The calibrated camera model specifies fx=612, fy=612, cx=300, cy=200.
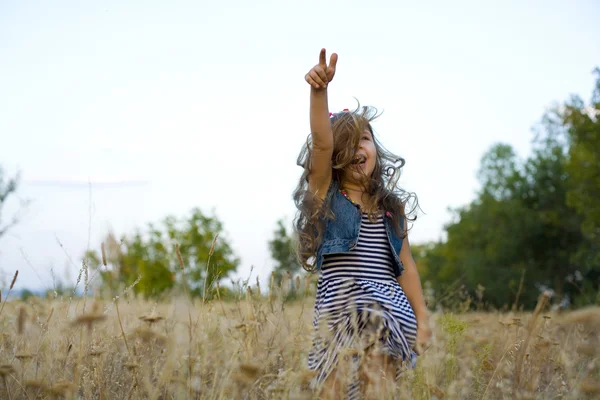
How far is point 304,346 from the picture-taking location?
94.7 inches

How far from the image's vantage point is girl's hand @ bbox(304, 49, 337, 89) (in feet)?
9.50

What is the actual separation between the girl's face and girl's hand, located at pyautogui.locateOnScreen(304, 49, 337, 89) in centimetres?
64

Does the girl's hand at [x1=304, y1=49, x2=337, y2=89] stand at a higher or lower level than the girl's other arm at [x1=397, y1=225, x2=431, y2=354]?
higher

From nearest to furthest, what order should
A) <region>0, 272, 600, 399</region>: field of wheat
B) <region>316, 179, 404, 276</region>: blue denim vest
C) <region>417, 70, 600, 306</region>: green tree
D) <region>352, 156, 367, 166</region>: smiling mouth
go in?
<region>0, 272, 600, 399</region>: field of wheat < <region>316, 179, 404, 276</region>: blue denim vest < <region>352, 156, 367, 166</region>: smiling mouth < <region>417, 70, 600, 306</region>: green tree

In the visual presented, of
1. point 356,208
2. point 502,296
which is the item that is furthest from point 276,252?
point 356,208

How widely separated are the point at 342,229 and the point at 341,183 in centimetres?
34

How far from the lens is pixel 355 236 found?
10.7 ft

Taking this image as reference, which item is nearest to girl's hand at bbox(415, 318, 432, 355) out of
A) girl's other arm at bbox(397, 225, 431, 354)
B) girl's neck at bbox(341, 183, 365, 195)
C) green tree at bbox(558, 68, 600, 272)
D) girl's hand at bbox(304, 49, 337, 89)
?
girl's other arm at bbox(397, 225, 431, 354)

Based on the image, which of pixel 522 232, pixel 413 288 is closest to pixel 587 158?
pixel 522 232

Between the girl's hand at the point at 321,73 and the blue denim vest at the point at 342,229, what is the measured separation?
2.30ft

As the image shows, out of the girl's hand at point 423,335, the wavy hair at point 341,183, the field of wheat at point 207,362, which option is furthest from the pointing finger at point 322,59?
the girl's hand at point 423,335

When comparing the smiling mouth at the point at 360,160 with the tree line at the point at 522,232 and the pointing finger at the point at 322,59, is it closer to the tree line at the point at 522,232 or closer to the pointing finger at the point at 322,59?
the pointing finger at the point at 322,59

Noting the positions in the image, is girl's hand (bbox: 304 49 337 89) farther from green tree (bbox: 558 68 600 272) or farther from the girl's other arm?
green tree (bbox: 558 68 600 272)

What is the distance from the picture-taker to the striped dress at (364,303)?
2.78 m
